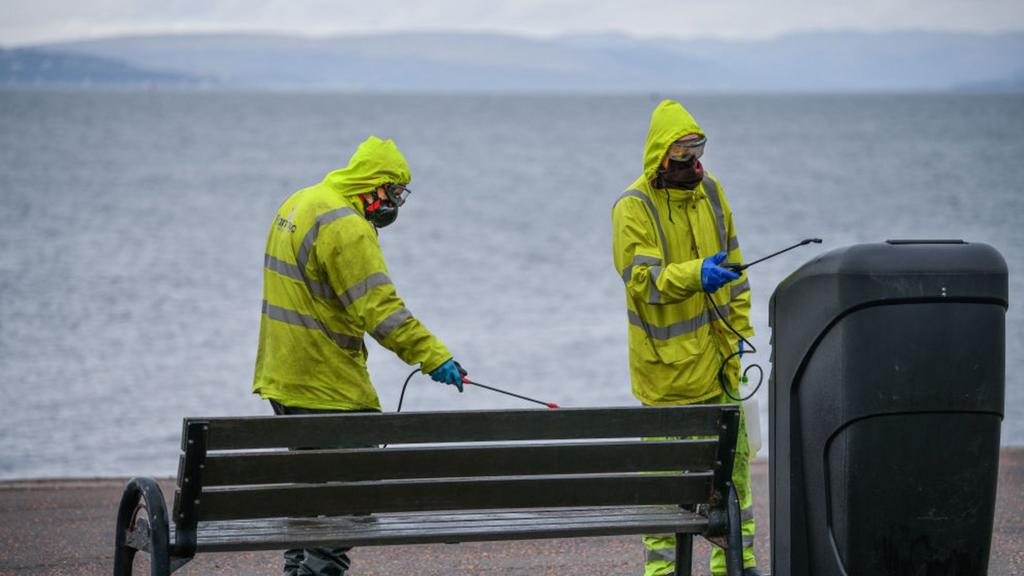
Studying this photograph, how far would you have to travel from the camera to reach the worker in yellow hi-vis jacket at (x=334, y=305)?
4.82 meters

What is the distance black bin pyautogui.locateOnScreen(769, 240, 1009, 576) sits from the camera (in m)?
4.26

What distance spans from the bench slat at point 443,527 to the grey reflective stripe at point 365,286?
2.38 feet

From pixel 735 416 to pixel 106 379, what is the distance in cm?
1432

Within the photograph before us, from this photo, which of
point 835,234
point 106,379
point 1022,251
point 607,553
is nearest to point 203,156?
point 835,234

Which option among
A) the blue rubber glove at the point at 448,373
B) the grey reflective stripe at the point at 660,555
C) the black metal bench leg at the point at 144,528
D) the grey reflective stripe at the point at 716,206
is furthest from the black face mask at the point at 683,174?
the black metal bench leg at the point at 144,528

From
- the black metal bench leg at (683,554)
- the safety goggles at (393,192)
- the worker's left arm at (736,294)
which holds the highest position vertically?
the safety goggles at (393,192)

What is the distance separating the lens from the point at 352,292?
190 inches

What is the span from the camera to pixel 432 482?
4.33 metres

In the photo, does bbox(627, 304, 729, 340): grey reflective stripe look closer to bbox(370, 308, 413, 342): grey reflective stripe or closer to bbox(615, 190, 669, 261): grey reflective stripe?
bbox(615, 190, 669, 261): grey reflective stripe

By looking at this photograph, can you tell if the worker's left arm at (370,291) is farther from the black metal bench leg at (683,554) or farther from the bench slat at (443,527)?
the black metal bench leg at (683,554)

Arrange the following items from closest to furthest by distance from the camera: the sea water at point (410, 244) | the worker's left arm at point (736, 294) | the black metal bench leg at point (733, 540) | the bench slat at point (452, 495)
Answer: the bench slat at point (452, 495) → the black metal bench leg at point (733, 540) → the worker's left arm at point (736, 294) → the sea water at point (410, 244)

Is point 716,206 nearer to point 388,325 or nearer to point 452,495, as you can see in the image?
point 388,325

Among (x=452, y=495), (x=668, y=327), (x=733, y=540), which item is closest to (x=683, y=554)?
(x=733, y=540)

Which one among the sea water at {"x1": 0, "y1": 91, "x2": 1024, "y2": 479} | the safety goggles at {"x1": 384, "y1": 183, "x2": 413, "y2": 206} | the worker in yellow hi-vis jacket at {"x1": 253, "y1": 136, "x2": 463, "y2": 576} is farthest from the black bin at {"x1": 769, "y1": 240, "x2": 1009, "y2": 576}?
the sea water at {"x1": 0, "y1": 91, "x2": 1024, "y2": 479}
